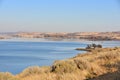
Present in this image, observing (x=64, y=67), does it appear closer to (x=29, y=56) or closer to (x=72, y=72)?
(x=72, y=72)

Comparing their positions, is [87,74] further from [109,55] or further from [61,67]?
[109,55]

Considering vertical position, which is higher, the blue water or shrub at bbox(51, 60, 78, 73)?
shrub at bbox(51, 60, 78, 73)

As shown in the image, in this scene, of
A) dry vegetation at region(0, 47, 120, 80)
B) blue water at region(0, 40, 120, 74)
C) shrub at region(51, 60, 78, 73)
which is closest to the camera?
dry vegetation at region(0, 47, 120, 80)

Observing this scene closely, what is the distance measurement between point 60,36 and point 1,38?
37.8 meters

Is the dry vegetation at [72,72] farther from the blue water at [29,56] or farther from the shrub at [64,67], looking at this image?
the blue water at [29,56]

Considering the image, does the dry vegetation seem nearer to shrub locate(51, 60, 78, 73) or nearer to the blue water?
shrub locate(51, 60, 78, 73)

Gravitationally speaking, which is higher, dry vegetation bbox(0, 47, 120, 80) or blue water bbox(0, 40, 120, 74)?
dry vegetation bbox(0, 47, 120, 80)

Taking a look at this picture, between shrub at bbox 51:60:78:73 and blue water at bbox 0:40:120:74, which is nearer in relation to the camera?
shrub at bbox 51:60:78:73

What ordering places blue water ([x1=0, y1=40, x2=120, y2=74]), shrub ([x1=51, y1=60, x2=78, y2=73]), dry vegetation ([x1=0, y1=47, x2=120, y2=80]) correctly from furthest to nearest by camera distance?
blue water ([x1=0, y1=40, x2=120, y2=74])
shrub ([x1=51, y1=60, x2=78, y2=73])
dry vegetation ([x1=0, y1=47, x2=120, y2=80])

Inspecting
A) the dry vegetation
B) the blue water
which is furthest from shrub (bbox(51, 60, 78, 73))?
the blue water

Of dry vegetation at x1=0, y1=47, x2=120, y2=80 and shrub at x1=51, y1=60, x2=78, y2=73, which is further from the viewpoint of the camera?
shrub at x1=51, y1=60, x2=78, y2=73

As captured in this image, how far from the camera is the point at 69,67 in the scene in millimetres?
14469

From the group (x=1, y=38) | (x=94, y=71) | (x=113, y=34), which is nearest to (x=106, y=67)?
(x=94, y=71)

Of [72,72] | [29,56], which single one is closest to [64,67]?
[72,72]
